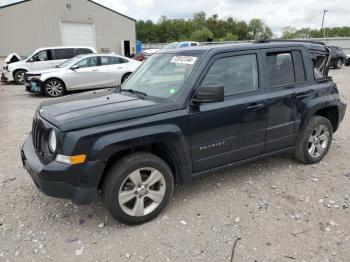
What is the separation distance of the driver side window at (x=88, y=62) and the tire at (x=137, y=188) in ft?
31.6

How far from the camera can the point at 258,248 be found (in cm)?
304

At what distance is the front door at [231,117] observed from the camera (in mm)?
3578

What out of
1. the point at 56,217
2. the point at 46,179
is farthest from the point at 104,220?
the point at 46,179

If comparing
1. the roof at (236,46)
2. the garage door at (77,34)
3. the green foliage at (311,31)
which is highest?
the green foliage at (311,31)

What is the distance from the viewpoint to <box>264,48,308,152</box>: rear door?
411 centimetres

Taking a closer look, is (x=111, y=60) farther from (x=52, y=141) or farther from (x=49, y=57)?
(x=52, y=141)

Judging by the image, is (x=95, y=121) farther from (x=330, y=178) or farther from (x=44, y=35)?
(x=44, y=35)

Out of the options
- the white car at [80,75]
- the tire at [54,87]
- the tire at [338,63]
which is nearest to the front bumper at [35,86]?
the white car at [80,75]

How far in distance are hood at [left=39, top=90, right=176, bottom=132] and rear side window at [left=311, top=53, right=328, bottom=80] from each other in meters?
2.51

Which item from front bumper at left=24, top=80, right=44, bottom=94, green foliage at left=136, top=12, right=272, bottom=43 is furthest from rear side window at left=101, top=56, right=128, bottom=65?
green foliage at left=136, top=12, right=272, bottom=43

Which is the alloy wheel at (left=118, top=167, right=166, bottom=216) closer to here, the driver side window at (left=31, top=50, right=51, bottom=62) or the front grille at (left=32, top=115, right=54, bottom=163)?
the front grille at (left=32, top=115, right=54, bottom=163)

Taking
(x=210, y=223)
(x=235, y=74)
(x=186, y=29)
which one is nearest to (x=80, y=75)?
(x=235, y=74)

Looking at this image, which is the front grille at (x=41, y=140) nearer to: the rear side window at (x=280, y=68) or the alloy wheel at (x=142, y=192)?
the alloy wheel at (x=142, y=192)

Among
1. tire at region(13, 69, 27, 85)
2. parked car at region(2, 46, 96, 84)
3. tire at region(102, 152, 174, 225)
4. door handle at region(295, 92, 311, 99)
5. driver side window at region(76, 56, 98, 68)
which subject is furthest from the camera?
tire at region(13, 69, 27, 85)
